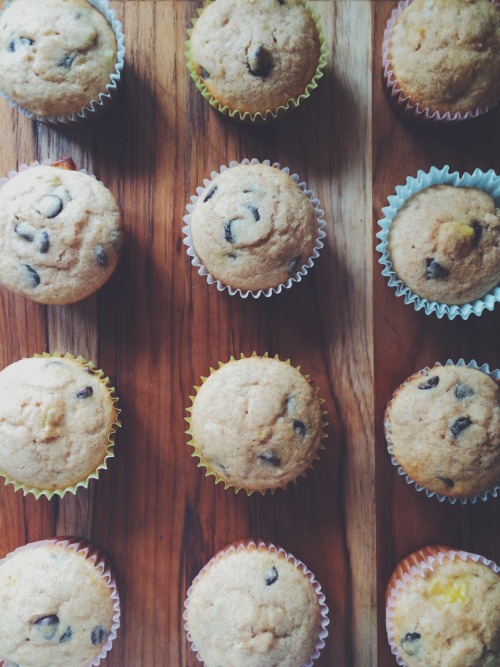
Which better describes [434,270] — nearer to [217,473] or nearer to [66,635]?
[217,473]

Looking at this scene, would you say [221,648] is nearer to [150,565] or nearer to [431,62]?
[150,565]

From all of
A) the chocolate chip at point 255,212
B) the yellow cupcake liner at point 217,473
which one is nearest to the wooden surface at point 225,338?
the yellow cupcake liner at point 217,473

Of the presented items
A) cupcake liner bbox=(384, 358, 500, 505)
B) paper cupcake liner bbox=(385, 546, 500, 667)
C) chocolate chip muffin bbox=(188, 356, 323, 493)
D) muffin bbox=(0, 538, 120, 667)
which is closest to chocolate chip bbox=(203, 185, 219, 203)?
chocolate chip muffin bbox=(188, 356, 323, 493)

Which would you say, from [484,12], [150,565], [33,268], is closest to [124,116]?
[33,268]

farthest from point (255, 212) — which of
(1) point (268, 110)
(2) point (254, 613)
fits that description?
(2) point (254, 613)

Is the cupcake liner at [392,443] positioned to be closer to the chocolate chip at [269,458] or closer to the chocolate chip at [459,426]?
the chocolate chip at [459,426]

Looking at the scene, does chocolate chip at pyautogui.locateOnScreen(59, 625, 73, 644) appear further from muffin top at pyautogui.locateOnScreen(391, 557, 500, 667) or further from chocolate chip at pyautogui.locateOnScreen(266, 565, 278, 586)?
muffin top at pyautogui.locateOnScreen(391, 557, 500, 667)
